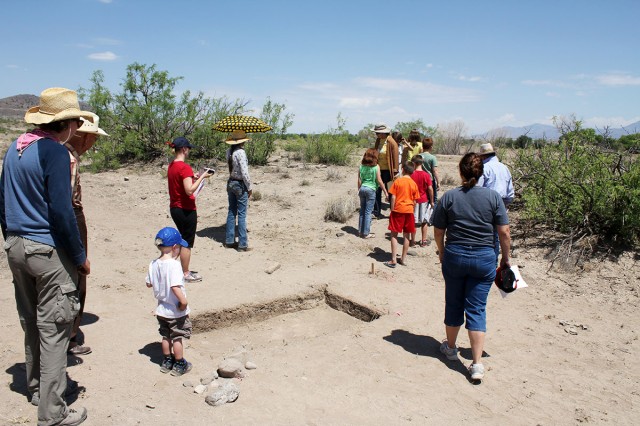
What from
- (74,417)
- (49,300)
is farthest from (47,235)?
(74,417)

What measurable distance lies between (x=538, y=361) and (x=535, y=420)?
1.17 metres

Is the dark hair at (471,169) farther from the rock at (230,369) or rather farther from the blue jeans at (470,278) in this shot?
the rock at (230,369)

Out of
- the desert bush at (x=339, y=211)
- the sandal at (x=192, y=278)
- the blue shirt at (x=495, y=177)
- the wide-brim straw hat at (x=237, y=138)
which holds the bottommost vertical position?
the sandal at (x=192, y=278)

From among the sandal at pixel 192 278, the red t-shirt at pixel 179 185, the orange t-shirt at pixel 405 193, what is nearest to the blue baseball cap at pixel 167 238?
the red t-shirt at pixel 179 185

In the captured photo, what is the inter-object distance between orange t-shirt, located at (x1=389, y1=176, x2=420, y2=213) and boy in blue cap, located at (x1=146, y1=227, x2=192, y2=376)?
4198 millimetres

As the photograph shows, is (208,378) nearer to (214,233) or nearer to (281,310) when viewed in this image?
(281,310)

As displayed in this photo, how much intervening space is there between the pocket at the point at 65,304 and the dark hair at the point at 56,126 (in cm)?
106

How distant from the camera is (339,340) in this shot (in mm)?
5406

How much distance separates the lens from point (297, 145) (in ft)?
59.5

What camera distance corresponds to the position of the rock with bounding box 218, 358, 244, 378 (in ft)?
14.6

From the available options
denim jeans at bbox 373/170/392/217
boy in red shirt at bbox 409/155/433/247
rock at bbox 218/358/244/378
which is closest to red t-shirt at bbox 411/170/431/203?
boy in red shirt at bbox 409/155/433/247

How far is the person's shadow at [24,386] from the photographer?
397 centimetres

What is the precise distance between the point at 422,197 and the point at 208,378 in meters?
5.74

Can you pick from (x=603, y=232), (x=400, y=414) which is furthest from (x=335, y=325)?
(x=603, y=232)
